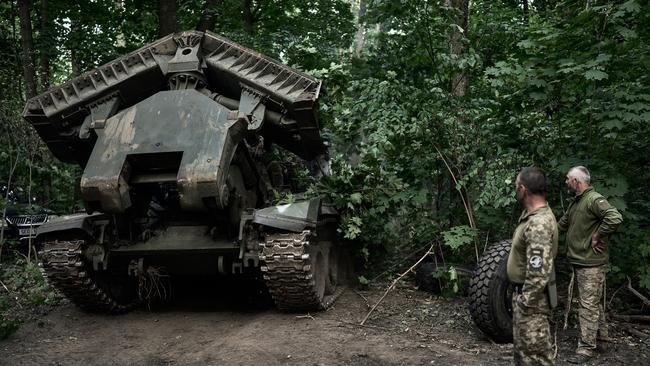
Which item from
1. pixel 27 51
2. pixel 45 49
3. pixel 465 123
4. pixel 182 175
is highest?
pixel 45 49

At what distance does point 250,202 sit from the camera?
27.5 ft

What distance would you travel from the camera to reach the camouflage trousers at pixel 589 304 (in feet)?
19.5

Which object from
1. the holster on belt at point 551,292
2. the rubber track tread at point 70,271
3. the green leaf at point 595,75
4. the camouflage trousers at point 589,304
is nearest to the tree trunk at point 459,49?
the green leaf at point 595,75

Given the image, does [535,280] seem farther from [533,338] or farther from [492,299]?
[492,299]

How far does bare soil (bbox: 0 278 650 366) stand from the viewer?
19.4 feet

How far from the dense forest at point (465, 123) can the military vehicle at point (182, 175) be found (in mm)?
798

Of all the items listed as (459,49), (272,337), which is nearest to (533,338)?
(272,337)

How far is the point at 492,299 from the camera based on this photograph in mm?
6305

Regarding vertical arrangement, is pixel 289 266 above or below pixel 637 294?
above

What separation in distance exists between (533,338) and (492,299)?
2011 millimetres

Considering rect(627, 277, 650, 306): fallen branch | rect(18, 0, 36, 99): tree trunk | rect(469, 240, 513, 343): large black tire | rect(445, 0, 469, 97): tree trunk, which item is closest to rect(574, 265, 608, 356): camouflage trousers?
rect(469, 240, 513, 343): large black tire

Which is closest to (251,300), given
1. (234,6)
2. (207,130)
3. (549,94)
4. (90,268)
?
(90,268)

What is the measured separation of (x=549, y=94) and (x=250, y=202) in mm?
4022

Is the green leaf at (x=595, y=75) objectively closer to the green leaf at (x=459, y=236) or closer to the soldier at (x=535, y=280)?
the soldier at (x=535, y=280)
